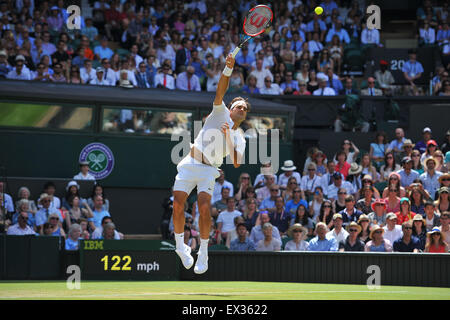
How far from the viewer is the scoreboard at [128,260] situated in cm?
1286

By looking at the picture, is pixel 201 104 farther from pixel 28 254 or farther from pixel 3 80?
pixel 28 254

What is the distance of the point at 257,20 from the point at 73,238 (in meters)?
6.03

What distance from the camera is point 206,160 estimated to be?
9.80 meters

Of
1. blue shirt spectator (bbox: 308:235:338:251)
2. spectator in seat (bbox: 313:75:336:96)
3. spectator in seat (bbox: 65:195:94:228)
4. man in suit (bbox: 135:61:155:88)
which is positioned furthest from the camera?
spectator in seat (bbox: 313:75:336:96)

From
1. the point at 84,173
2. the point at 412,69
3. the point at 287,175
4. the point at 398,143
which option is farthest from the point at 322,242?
the point at 412,69

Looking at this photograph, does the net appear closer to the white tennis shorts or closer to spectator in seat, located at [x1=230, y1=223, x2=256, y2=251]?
the white tennis shorts

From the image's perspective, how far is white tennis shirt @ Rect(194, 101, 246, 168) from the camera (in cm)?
937

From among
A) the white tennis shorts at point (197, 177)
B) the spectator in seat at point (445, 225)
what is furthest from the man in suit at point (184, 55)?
the white tennis shorts at point (197, 177)

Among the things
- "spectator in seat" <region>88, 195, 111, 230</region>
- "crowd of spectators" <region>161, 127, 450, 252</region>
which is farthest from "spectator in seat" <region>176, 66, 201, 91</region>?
"spectator in seat" <region>88, 195, 111, 230</region>

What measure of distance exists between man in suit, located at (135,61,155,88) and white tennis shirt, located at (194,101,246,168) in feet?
33.7

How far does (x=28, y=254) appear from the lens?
13047 mm

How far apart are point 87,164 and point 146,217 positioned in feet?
6.30

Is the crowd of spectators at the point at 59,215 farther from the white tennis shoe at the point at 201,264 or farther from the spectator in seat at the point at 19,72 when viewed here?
the white tennis shoe at the point at 201,264
